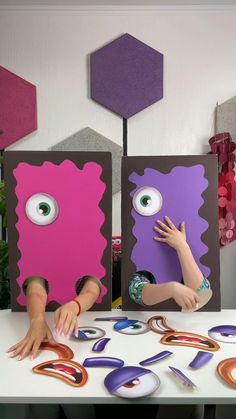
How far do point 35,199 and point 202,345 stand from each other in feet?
1.45

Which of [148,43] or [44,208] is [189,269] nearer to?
[44,208]

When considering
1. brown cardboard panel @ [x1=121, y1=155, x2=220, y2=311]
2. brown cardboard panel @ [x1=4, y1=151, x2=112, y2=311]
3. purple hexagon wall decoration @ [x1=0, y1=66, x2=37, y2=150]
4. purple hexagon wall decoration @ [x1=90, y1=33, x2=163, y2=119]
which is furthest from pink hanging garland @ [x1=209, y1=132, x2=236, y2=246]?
brown cardboard panel @ [x1=4, y1=151, x2=112, y2=311]

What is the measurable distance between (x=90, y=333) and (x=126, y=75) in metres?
1.80

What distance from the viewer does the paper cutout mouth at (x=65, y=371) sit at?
1.70ft

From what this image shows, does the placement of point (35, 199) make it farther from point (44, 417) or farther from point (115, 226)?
point (115, 226)

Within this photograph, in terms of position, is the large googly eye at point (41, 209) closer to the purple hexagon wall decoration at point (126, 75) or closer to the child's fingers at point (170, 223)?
the child's fingers at point (170, 223)

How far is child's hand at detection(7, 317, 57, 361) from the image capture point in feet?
1.96

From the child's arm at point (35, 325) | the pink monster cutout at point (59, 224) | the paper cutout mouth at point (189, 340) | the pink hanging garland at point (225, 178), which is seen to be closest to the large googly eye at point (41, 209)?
the pink monster cutout at point (59, 224)

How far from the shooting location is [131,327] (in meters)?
0.70

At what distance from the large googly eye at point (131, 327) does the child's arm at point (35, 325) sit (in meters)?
0.13

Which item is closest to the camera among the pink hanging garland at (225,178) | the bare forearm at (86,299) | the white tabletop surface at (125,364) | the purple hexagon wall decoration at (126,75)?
the white tabletop surface at (125,364)

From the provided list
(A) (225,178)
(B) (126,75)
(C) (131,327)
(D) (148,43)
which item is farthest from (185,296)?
(D) (148,43)

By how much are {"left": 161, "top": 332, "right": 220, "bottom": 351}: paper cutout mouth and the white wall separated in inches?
64.6

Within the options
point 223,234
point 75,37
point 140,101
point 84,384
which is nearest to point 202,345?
point 84,384
